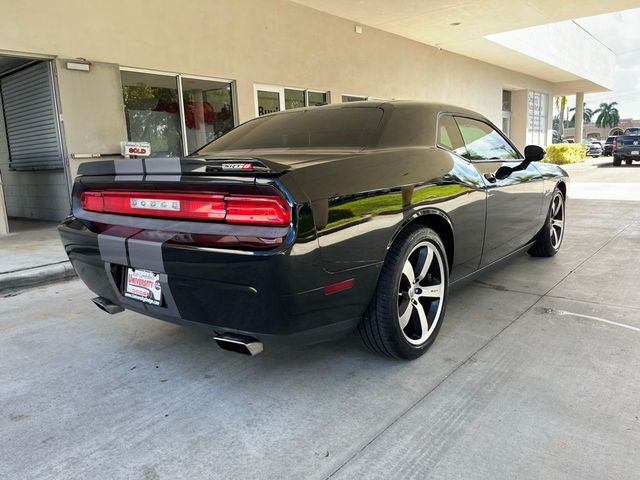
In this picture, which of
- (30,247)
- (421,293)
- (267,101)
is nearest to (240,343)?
(421,293)

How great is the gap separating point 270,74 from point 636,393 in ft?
29.1

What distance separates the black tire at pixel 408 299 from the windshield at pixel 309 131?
67cm

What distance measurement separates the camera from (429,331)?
114 inches

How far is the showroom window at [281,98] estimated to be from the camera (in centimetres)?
987

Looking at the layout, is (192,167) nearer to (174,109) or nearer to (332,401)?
(332,401)

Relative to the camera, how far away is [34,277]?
188 inches

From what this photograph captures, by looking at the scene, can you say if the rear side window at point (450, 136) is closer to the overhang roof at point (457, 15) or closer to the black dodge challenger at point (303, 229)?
the black dodge challenger at point (303, 229)

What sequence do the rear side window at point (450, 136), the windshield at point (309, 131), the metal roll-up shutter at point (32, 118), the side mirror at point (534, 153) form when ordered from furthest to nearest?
the metal roll-up shutter at point (32, 118) → the side mirror at point (534, 153) → the rear side window at point (450, 136) → the windshield at point (309, 131)

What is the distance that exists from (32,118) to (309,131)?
6.55 metres

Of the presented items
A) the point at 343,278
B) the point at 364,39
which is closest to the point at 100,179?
the point at 343,278

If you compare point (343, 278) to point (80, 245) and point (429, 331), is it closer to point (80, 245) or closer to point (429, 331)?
point (429, 331)

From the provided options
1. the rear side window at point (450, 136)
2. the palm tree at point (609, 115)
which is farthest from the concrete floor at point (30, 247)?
the palm tree at point (609, 115)

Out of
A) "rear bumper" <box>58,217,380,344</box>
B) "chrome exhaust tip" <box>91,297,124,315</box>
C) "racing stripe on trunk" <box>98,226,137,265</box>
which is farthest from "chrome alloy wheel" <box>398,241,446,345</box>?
"chrome exhaust tip" <box>91,297,124,315</box>

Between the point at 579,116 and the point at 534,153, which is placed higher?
the point at 579,116
